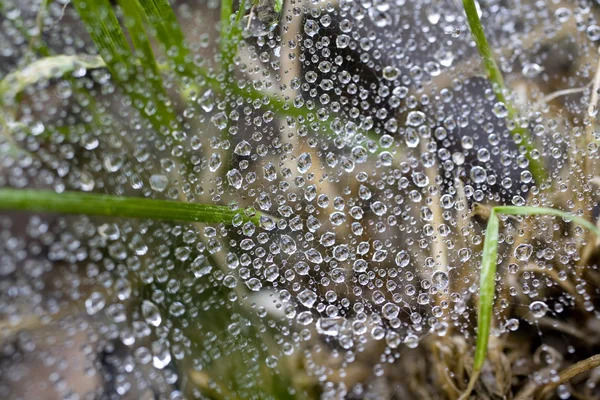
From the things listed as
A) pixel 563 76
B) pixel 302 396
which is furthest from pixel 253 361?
pixel 563 76

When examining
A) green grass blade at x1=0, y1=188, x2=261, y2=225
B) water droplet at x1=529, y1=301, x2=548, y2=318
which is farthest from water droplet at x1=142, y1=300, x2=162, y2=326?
water droplet at x1=529, y1=301, x2=548, y2=318

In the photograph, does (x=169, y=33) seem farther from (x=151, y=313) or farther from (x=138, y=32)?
(x=151, y=313)

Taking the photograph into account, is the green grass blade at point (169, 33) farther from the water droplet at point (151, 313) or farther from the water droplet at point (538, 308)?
the water droplet at point (538, 308)

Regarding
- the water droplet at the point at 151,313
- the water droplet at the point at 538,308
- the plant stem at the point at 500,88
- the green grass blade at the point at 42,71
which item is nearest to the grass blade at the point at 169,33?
the green grass blade at the point at 42,71

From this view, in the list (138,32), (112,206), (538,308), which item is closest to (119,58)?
(138,32)

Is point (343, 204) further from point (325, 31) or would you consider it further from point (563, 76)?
point (563, 76)
